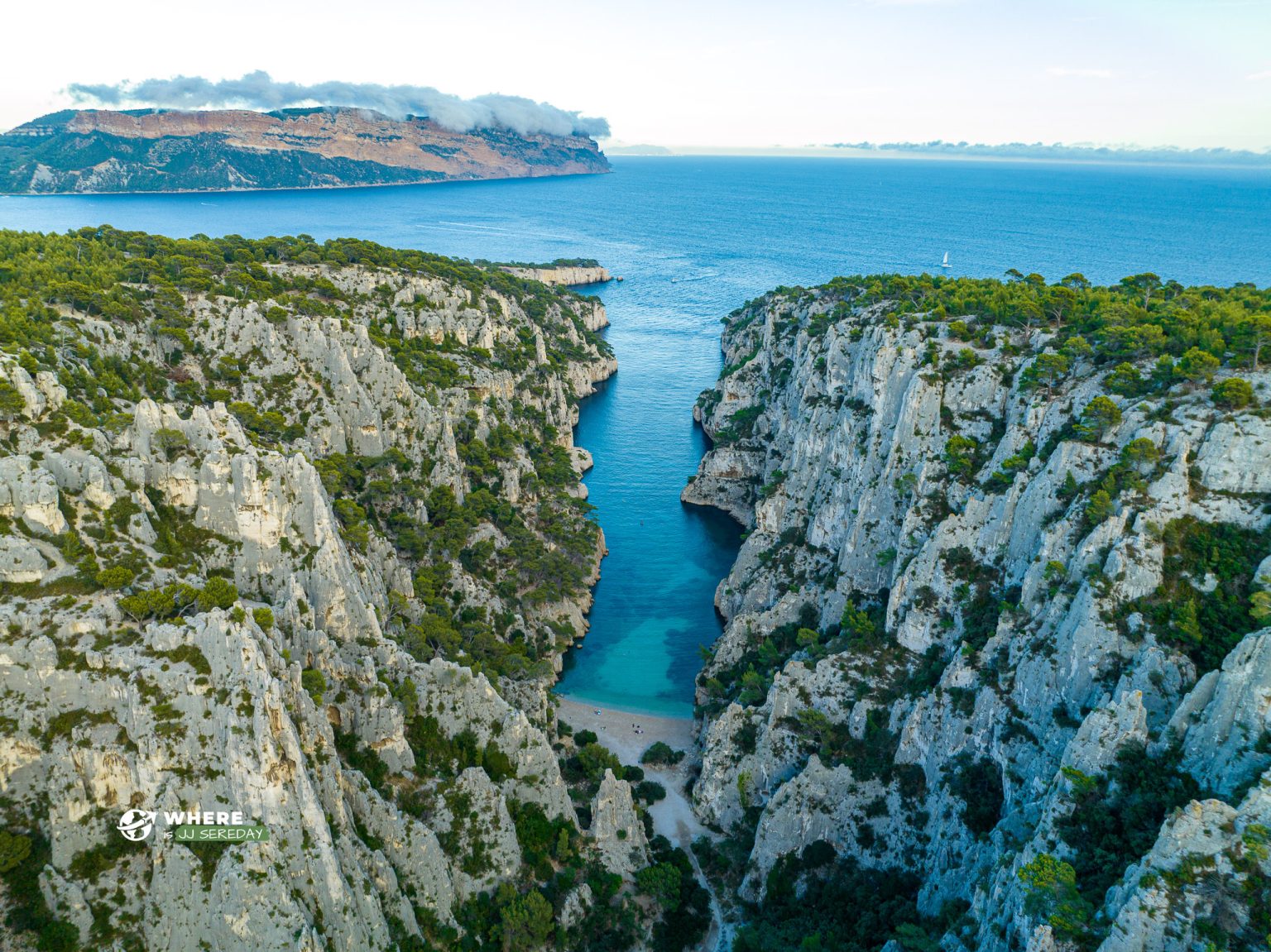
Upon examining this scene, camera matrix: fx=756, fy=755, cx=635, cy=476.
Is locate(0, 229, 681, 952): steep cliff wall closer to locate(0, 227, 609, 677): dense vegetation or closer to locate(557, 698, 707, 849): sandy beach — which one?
locate(0, 227, 609, 677): dense vegetation

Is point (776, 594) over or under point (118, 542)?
under

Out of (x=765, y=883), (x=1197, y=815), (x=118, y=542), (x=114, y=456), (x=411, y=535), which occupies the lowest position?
(x=765, y=883)

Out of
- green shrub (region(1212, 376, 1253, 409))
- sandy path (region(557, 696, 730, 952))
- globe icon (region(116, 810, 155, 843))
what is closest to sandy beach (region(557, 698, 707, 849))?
sandy path (region(557, 696, 730, 952))

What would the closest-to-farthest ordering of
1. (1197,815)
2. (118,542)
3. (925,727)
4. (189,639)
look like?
(1197,815), (189,639), (118,542), (925,727)

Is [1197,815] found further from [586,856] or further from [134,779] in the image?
[134,779]

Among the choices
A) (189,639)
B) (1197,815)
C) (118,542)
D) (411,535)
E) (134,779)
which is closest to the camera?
(1197,815)

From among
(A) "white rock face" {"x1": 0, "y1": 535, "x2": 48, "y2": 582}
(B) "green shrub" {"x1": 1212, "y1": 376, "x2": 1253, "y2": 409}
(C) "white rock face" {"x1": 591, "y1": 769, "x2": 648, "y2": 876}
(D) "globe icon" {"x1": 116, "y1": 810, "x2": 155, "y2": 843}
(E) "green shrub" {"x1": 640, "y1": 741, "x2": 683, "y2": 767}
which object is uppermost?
(B) "green shrub" {"x1": 1212, "y1": 376, "x2": 1253, "y2": 409}

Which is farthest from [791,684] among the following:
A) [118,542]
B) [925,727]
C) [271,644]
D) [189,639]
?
[118,542]

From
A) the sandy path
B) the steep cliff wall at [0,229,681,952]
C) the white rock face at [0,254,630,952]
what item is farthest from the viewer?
the sandy path
